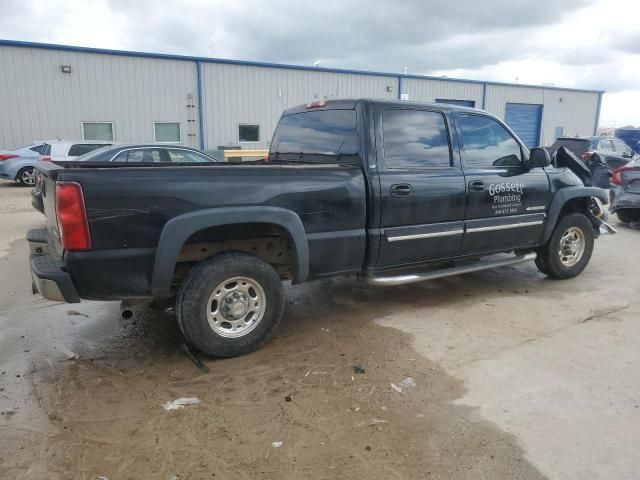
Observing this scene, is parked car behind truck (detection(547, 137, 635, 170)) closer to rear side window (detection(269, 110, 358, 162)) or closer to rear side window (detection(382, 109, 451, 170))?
rear side window (detection(382, 109, 451, 170))

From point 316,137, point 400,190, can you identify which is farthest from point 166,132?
point 400,190

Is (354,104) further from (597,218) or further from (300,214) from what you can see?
(597,218)

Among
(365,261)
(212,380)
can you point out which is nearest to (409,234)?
(365,261)

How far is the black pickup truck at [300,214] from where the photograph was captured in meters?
3.26

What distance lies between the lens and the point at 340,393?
3295mm

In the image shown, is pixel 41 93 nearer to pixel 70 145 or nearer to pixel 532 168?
pixel 70 145

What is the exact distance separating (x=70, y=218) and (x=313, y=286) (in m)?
3.09

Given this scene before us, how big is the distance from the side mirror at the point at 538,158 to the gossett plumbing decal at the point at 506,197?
30 cm

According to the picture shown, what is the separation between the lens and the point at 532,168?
528cm

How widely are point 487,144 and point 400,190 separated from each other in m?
1.37

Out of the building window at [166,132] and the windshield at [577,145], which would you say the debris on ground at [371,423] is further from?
the building window at [166,132]

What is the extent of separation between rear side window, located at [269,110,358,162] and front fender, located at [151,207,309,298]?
38.7 inches

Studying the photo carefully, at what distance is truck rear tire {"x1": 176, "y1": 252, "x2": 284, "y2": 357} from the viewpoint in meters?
3.56

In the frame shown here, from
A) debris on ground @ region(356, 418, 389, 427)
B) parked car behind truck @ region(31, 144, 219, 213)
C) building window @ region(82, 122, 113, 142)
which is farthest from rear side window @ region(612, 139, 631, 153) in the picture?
building window @ region(82, 122, 113, 142)
